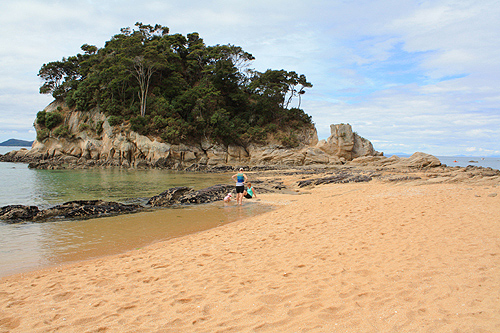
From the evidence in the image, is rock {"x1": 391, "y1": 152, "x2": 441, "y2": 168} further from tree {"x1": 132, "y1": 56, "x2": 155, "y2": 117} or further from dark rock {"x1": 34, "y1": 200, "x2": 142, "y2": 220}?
tree {"x1": 132, "y1": 56, "x2": 155, "y2": 117}

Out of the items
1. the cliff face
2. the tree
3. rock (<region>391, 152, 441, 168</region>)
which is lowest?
A: rock (<region>391, 152, 441, 168</region>)

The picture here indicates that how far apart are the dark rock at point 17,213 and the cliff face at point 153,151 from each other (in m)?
25.7

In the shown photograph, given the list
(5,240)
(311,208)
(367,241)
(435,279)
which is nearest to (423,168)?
(311,208)

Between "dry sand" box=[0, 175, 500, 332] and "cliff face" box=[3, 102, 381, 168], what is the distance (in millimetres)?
30754

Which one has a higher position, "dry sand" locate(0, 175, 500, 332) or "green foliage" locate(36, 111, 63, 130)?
"green foliage" locate(36, 111, 63, 130)

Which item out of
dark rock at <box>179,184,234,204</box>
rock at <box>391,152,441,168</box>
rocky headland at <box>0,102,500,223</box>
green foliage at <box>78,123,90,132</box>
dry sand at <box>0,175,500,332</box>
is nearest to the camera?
dry sand at <box>0,175,500,332</box>

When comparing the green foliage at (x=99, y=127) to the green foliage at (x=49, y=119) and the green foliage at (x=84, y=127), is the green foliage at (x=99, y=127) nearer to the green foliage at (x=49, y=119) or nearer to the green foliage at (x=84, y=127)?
the green foliage at (x=84, y=127)

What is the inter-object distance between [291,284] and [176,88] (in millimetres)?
42663

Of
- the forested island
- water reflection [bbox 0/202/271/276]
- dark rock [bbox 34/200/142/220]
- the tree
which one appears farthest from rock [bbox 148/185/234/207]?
the tree

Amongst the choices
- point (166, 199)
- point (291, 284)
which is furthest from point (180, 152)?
point (291, 284)

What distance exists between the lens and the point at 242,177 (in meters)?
12.2

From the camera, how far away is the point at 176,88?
4219 cm

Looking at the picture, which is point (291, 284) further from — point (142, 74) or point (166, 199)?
point (142, 74)

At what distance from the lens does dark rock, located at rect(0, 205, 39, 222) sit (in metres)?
9.36
